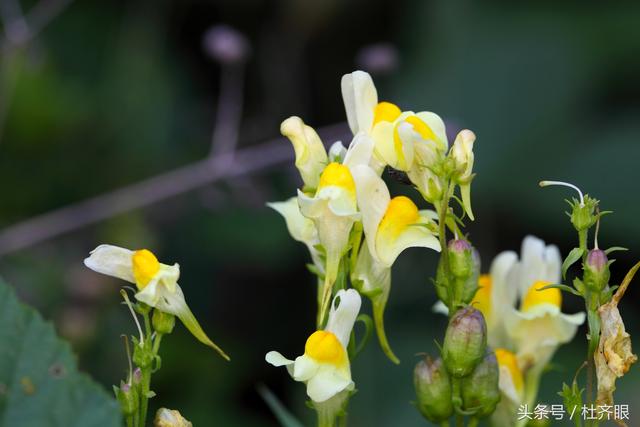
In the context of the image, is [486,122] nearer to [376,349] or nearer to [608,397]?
[376,349]

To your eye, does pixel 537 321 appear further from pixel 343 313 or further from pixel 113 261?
pixel 113 261

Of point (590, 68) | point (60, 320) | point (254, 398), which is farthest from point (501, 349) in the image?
point (590, 68)

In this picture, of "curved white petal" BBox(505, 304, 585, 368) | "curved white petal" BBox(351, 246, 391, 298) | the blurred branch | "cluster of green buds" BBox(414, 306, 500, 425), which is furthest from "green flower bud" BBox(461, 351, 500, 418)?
the blurred branch

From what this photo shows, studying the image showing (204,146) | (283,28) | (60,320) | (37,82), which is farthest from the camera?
(283,28)

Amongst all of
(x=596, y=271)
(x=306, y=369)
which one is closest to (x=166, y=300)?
(x=306, y=369)

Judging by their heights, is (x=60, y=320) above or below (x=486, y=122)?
below

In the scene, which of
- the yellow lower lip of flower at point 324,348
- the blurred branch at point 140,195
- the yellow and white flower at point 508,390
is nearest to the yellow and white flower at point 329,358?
the yellow lower lip of flower at point 324,348

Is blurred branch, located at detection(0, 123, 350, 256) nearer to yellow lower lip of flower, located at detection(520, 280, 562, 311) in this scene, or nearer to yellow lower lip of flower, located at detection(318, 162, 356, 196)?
yellow lower lip of flower, located at detection(520, 280, 562, 311)

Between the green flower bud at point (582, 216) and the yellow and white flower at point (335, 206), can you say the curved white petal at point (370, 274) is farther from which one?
the green flower bud at point (582, 216)
